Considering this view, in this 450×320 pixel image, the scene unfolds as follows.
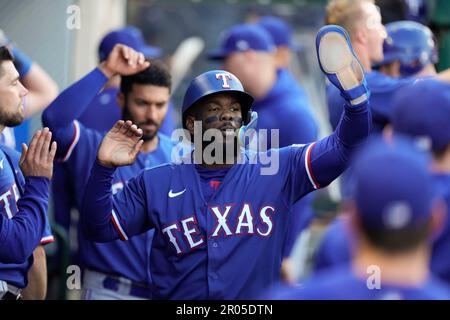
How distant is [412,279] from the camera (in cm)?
262

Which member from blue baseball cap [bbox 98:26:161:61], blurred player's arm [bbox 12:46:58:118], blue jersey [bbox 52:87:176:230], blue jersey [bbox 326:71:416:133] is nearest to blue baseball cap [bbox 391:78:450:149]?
blue jersey [bbox 326:71:416:133]

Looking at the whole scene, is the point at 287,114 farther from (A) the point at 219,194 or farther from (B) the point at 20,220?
(B) the point at 20,220

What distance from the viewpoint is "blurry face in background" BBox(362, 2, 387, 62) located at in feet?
18.5

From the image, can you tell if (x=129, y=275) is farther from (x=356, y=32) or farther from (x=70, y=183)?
(x=356, y=32)

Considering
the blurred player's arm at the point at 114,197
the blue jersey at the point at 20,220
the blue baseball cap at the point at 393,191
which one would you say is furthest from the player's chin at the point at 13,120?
the blue baseball cap at the point at 393,191

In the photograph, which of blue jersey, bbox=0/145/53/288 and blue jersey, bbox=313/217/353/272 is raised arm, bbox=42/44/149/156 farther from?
blue jersey, bbox=313/217/353/272

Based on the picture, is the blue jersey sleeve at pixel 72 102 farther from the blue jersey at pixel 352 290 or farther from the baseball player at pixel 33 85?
the blue jersey at pixel 352 290

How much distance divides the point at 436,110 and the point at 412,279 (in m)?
0.96

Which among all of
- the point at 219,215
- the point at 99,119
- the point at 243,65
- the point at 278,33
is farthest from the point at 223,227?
the point at 278,33

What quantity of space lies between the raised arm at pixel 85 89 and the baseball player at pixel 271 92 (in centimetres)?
146

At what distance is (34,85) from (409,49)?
2.15m

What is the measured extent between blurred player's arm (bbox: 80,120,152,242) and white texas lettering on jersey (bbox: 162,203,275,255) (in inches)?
8.6

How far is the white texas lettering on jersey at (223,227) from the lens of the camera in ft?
14.5
